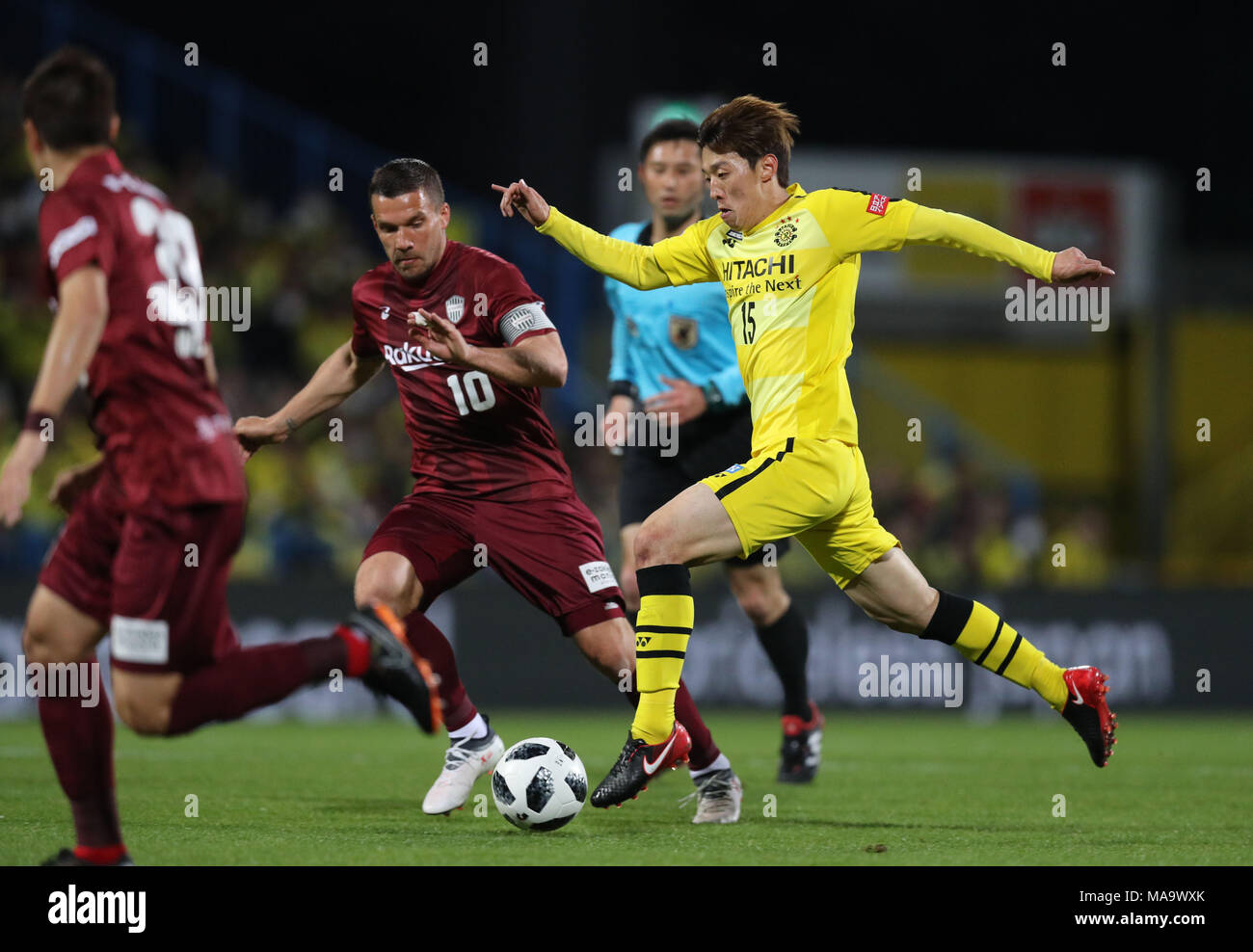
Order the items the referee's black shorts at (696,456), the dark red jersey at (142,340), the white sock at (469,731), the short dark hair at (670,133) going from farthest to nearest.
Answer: the referee's black shorts at (696,456) < the short dark hair at (670,133) < the white sock at (469,731) < the dark red jersey at (142,340)

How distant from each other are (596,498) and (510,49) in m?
7.87

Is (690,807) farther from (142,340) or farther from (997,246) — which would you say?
(142,340)

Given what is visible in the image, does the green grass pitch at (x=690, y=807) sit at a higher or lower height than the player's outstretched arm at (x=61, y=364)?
lower

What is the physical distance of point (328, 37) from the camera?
71.2 ft

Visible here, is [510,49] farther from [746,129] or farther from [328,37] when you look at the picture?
[746,129]

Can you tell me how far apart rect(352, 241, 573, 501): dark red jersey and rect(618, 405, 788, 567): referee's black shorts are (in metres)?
1.21

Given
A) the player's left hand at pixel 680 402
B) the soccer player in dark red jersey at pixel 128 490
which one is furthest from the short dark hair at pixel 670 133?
the soccer player in dark red jersey at pixel 128 490

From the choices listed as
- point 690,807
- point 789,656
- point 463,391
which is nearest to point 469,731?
point 690,807

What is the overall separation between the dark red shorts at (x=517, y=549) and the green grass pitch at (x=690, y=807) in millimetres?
840

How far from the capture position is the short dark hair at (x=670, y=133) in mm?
7340

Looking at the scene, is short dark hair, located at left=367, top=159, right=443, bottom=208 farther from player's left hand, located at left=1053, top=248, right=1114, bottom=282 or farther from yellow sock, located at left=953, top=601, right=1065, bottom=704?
yellow sock, located at left=953, top=601, right=1065, bottom=704

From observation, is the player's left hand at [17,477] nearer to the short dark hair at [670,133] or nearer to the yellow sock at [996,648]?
the yellow sock at [996,648]

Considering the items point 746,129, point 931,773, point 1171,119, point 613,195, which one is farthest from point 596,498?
point 1171,119

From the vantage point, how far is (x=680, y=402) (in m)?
6.86
